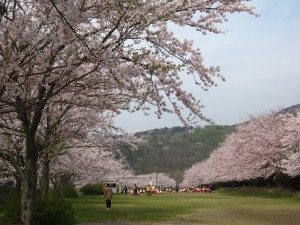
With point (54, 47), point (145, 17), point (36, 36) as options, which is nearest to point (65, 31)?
point (36, 36)

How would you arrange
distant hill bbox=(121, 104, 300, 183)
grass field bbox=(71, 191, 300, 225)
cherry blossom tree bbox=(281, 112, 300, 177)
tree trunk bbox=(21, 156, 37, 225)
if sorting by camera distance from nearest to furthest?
tree trunk bbox=(21, 156, 37, 225), grass field bbox=(71, 191, 300, 225), cherry blossom tree bbox=(281, 112, 300, 177), distant hill bbox=(121, 104, 300, 183)

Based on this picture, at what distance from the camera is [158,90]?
29.4 ft

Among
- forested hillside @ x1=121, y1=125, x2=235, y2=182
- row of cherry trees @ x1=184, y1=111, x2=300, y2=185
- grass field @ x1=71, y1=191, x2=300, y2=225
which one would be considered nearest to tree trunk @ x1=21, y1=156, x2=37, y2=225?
grass field @ x1=71, y1=191, x2=300, y2=225

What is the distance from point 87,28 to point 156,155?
16180 centimetres

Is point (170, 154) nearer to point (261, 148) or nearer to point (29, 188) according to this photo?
point (261, 148)

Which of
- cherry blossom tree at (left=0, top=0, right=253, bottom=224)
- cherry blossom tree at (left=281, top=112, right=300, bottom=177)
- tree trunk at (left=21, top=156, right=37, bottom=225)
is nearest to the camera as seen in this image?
cherry blossom tree at (left=0, top=0, right=253, bottom=224)

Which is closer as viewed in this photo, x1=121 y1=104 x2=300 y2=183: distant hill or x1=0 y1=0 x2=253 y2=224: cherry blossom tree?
x1=0 y1=0 x2=253 y2=224: cherry blossom tree

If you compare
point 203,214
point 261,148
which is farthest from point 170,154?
point 203,214

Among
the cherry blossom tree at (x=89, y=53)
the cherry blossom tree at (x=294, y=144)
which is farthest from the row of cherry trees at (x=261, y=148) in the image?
the cherry blossom tree at (x=89, y=53)

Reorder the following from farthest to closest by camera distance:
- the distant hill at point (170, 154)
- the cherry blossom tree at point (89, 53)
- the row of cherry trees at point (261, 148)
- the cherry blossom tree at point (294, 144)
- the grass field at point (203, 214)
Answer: the distant hill at point (170, 154) < the row of cherry trees at point (261, 148) < the cherry blossom tree at point (294, 144) < the grass field at point (203, 214) < the cherry blossom tree at point (89, 53)

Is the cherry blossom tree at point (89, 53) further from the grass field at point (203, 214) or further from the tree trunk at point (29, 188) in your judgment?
the grass field at point (203, 214)

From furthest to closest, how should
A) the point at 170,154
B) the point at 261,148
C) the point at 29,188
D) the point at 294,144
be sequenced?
the point at 170,154
the point at 261,148
the point at 294,144
the point at 29,188

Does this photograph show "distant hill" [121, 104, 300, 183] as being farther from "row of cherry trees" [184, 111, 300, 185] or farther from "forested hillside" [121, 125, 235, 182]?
"row of cherry trees" [184, 111, 300, 185]

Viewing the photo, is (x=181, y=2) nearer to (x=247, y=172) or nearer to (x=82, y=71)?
(x=82, y=71)
